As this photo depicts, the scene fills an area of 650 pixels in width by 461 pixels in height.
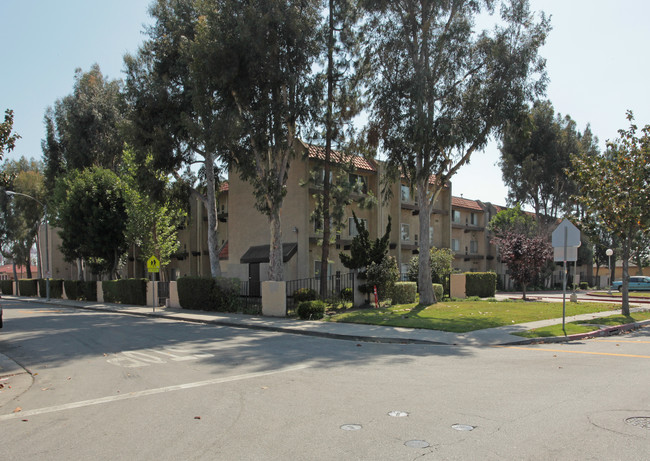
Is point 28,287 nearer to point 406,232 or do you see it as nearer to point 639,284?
point 406,232

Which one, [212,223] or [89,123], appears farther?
[89,123]

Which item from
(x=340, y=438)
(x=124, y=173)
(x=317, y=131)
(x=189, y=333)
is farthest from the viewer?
(x=124, y=173)

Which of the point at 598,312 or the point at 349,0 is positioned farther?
the point at 349,0

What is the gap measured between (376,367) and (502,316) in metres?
10.7

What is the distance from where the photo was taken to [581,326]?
15773 millimetres

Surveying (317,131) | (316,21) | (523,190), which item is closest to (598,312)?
(317,131)

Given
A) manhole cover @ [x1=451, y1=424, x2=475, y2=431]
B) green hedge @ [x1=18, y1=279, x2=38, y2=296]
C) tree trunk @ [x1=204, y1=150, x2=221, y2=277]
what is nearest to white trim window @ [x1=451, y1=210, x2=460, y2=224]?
tree trunk @ [x1=204, y1=150, x2=221, y2=277]

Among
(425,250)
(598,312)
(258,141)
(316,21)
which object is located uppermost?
(316,21)

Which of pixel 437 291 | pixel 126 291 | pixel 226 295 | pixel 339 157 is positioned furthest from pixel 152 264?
pixel 437 291

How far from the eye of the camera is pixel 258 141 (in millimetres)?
22906

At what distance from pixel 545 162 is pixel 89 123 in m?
42.7

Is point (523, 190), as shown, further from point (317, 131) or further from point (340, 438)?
point (340, 438)

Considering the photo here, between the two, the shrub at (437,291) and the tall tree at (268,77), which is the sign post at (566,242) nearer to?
the shrub at (437,291)

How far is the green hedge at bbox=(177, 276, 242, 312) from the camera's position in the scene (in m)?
24.8
